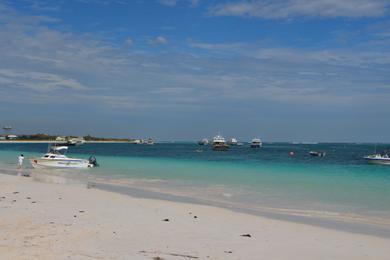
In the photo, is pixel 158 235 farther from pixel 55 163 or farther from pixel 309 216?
pixel 55 163

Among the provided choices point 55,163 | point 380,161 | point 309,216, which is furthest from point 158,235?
point 380,161

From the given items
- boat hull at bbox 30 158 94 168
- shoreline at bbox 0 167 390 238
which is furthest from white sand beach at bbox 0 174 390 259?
boat hull at bbox 30 158 94 168

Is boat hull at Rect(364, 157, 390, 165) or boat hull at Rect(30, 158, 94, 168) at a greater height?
boat hull at Rect(364, 157, 390, 165)

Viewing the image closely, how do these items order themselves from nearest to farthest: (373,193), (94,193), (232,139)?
(94,193)
(373,193)
(232,139)

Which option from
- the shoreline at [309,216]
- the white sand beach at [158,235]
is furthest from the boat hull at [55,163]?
the white sand beach at [158,235]

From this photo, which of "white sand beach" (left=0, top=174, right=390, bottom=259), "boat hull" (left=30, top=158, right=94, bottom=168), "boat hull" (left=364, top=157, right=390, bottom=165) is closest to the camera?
"white sand beach" (left=0, top=174, right=390, bottom=259)

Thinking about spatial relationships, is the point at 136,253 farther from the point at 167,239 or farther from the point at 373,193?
the point at 373,193

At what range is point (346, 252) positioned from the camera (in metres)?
10.3

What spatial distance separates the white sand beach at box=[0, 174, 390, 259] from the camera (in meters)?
9.41

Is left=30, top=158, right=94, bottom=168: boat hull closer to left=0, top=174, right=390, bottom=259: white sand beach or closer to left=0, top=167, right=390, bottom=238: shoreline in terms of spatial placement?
left=0, top=167, right=390, bottom=238: shoreline

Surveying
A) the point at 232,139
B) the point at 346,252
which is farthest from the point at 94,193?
the point at 232,139

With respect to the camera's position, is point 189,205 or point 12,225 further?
point 189,205

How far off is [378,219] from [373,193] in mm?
8823

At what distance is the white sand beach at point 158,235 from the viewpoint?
941 centimetres
